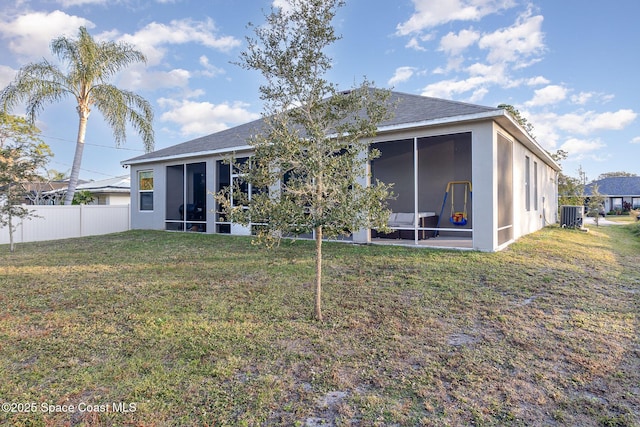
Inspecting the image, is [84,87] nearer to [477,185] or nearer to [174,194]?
[174,194]

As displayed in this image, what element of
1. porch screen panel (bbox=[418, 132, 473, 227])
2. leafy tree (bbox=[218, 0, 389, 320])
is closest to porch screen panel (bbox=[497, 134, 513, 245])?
porch screen panel (bbox=[418, 132, 473, 227])

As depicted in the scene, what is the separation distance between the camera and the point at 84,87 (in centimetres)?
1402

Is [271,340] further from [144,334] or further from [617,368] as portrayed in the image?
[617,368]

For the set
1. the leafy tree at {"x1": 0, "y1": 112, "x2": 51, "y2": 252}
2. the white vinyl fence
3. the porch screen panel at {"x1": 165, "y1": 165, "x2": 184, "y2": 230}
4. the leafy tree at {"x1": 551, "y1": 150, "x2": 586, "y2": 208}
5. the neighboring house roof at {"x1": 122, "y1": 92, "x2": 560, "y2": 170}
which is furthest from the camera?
the leafy tree at {"x1": 551, "y1": 150, "x2": 586, "y2": 208}

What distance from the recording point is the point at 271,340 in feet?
11.1

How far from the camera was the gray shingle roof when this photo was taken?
752 cm

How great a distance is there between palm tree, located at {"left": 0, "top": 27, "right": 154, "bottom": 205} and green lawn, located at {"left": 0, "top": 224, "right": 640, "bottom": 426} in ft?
32.3

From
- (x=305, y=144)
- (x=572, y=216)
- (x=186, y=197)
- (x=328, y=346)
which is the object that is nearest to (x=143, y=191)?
(x=186, y=197)

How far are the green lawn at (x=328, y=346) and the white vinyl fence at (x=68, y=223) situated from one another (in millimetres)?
7479

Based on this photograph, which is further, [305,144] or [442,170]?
[442,170]

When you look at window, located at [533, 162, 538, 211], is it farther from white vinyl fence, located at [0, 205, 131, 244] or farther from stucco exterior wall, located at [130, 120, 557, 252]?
white vinyl fence, located at [0, 205, 131, 244]

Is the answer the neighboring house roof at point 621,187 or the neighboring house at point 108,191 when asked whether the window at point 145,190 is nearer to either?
the neighboring house at point 108,191

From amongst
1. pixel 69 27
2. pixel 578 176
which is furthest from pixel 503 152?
pixel 578 176

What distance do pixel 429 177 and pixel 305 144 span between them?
29.1 feet
